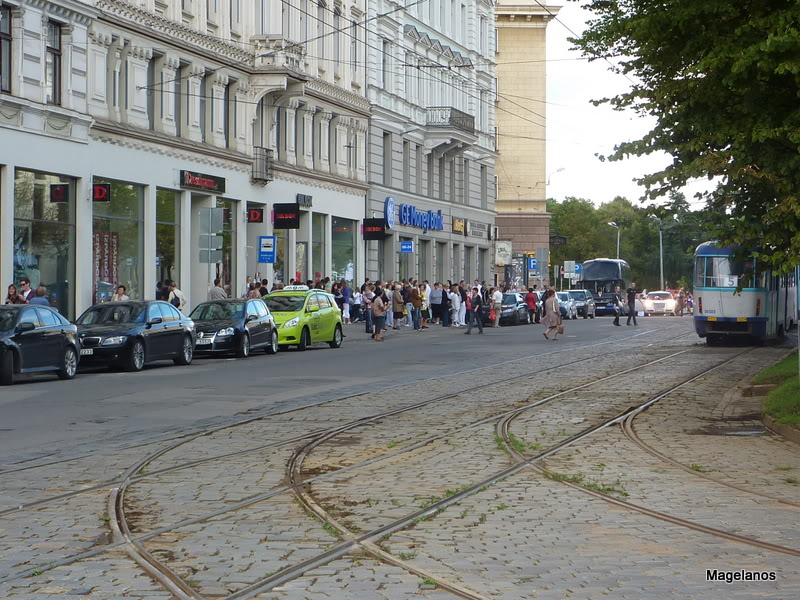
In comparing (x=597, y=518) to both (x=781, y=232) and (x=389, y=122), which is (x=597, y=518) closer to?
(x=781, y=232)

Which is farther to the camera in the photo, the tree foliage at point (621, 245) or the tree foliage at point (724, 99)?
the tree foliage at point (621, 245)

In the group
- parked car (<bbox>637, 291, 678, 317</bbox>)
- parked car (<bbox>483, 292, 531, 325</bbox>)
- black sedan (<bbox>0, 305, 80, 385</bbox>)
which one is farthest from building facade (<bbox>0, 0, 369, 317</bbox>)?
parked car (<bbox>637, 291, 678, 317</bbox>)

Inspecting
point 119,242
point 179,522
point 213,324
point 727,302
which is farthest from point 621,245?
point 179,522

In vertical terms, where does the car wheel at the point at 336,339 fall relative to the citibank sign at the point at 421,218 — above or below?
below

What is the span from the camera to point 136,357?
2659 centimetres

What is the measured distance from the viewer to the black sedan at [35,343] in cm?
2262

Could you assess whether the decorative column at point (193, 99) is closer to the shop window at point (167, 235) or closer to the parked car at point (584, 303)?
the shop window at point (167, 235)

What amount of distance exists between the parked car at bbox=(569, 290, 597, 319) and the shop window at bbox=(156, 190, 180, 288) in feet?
126

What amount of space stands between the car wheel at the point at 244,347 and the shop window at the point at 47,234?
227 inches

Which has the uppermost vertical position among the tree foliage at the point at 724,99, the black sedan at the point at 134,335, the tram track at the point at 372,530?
the tree foliage at the point at 724,99

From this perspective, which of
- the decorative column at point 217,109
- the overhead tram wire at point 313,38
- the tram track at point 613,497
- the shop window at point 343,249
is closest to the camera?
the tram track at point 613,497

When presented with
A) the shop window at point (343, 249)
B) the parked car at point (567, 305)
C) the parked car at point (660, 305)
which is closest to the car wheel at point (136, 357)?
the shop window at point (343, 249)

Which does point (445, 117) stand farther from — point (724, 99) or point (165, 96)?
point (724, 99)

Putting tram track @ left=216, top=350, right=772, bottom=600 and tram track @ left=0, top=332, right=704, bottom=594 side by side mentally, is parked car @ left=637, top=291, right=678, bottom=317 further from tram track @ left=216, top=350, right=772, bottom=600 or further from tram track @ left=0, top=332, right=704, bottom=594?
tram track @ left=216, top=350, right=772, bottom=600
